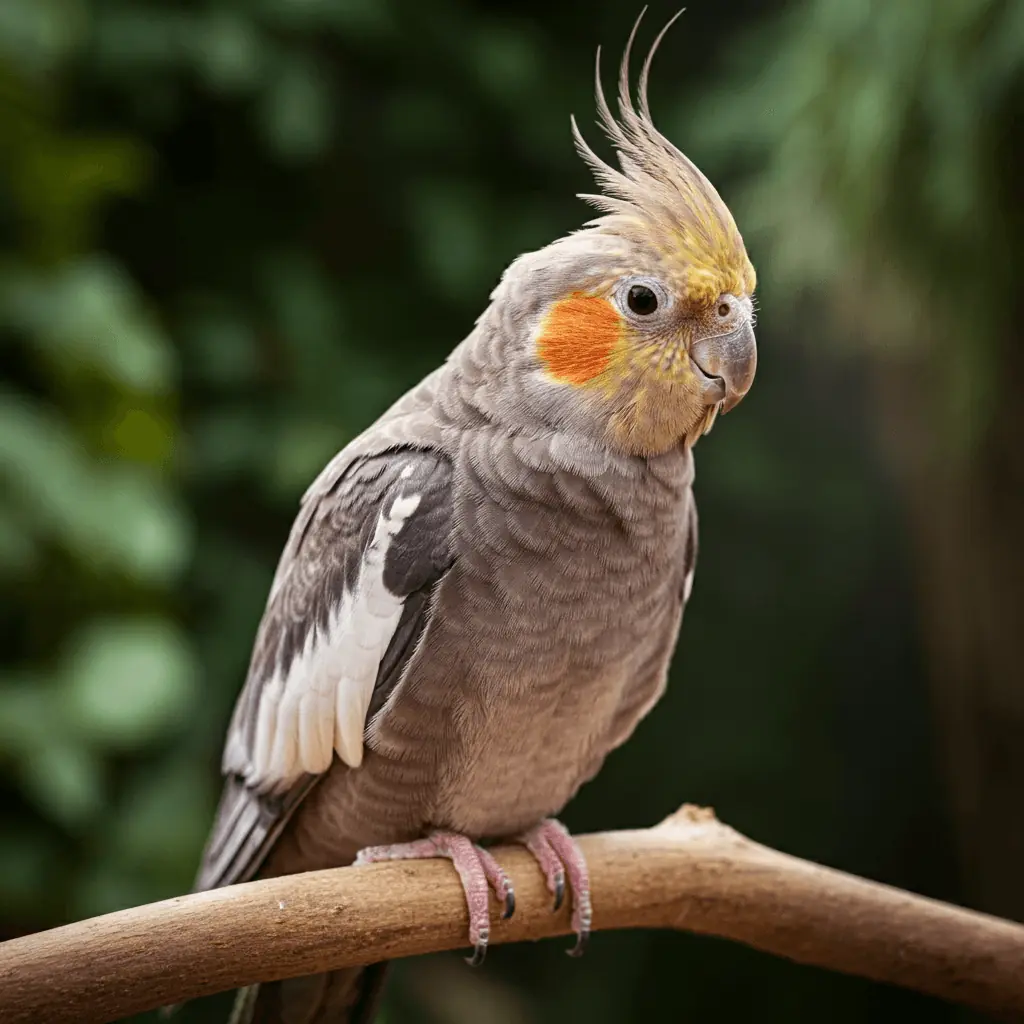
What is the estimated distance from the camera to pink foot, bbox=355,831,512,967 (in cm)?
127

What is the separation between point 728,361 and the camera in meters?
1.20

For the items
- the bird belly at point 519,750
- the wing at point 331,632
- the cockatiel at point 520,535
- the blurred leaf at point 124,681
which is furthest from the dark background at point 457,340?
the bird belly at point 519,750

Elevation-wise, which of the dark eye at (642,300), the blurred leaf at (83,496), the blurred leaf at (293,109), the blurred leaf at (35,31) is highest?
the blurred leaf at (293,109)

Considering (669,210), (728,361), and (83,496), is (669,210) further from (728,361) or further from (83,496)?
(83,496)

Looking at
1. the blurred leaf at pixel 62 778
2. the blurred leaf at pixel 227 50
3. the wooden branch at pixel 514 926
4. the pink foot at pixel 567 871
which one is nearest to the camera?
the wooden branch at pixel 514 926

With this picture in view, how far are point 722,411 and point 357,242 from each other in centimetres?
148

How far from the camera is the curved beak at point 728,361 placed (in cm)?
120

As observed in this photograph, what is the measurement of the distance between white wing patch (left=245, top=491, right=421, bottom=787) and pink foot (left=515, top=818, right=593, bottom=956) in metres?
0.27

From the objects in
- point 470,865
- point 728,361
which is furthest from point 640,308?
point 470,865

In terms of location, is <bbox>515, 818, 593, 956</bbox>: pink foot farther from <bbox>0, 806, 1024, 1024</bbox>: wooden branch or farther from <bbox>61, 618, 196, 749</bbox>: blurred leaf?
<bbox>61, 618, 196, 749</bbox>: blurred leaf

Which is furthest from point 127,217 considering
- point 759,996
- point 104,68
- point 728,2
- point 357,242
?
point 759,996

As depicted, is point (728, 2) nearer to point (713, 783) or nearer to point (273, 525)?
point (273, 525)

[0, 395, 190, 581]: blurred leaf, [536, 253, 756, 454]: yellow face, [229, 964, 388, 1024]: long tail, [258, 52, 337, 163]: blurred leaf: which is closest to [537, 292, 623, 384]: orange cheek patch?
[536, 253, 756, 454]: yellow face

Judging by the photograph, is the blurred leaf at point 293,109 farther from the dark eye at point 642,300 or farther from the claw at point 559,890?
the claw at point 559,890
